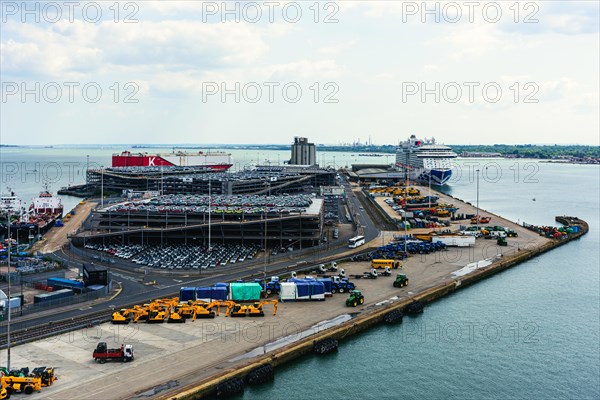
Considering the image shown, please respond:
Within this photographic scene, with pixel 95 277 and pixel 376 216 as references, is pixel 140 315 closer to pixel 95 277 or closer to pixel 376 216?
pixel 95 277

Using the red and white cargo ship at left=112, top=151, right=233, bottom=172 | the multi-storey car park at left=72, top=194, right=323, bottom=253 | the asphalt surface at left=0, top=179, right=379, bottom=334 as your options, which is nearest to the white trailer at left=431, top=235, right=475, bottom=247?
the asphalt surface at left=0, top=179, right=379, bottom=334

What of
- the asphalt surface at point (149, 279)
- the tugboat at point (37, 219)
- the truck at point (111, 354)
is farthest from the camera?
the tugboat at point (37, 219)

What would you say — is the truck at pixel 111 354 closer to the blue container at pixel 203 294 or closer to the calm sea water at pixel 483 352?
the calm sea water at pixel 483 352

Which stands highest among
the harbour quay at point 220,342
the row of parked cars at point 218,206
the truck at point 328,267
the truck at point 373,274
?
the row of parked cars at point 218,206

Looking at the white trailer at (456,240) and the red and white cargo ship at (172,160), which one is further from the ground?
the red and white cargo ship at (172,160)

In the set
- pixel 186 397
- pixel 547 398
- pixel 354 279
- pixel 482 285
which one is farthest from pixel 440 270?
pixel 186 397

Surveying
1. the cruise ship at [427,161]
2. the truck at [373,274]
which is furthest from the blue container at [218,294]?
the cruise ship at [427,161]
